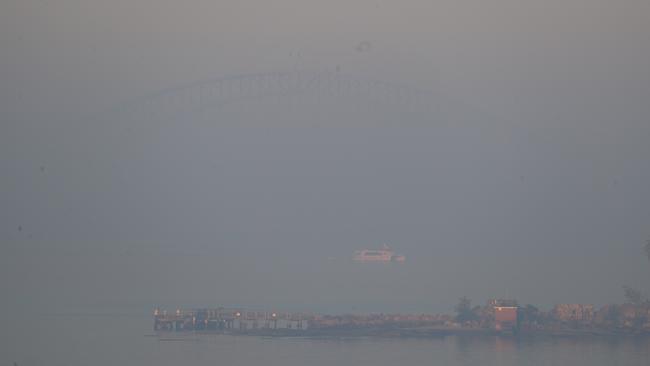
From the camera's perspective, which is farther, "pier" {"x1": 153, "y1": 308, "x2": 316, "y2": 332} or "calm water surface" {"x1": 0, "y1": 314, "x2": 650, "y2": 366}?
"pier" {"x1": 153, "y1": 308, "x2": 316, "y2": 332}

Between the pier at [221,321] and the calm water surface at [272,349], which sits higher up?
the pier at [221,321]

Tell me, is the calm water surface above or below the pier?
below

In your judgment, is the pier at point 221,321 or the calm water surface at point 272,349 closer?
the calm water surface at point 272,349

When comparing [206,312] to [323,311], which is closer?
[206,312]

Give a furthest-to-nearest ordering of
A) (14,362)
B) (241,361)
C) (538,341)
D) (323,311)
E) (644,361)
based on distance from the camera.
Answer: (323,311)
(538,341)
(644,361)
(241,361)
(14,362)

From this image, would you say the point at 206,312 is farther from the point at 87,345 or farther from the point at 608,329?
the point at 608,329

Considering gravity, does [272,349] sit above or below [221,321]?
below

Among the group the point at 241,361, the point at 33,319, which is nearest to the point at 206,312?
the point at 33,319

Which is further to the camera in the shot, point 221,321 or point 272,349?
point 221,321
